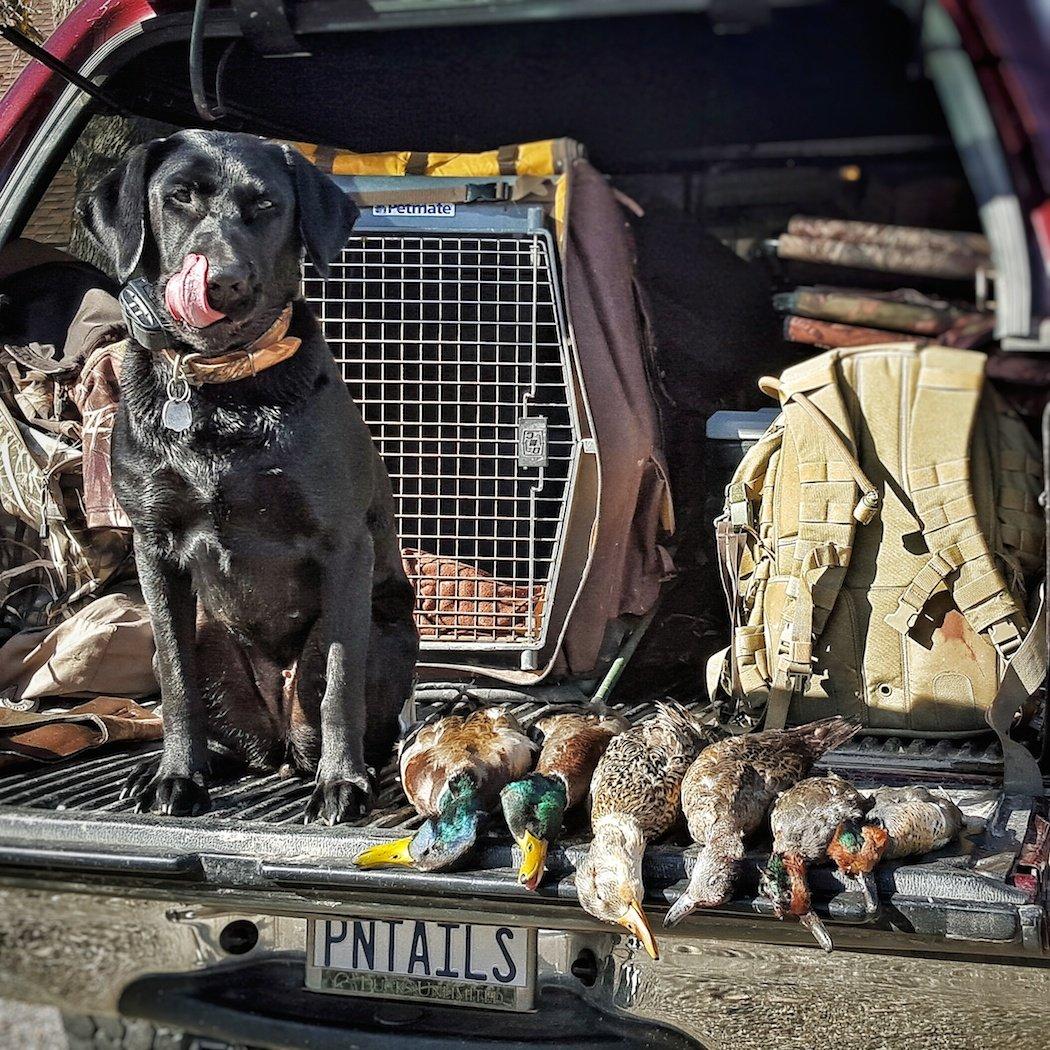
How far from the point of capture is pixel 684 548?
3441mm

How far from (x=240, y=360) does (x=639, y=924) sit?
52.3 inches

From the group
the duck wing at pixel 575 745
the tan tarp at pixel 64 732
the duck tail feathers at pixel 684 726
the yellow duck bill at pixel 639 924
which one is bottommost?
the yellow duck bill at pixel 639 924

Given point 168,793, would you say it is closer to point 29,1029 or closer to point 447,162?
point 29,1029

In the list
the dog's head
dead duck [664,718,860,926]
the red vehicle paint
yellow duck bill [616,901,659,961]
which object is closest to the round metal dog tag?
the dog's head

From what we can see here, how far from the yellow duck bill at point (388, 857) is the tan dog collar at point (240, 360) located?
98 cm

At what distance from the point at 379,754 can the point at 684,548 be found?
914 mm

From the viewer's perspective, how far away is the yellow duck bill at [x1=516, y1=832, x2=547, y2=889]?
222cm

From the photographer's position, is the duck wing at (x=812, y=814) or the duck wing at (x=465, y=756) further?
the duck wing at (x=465, y=756)

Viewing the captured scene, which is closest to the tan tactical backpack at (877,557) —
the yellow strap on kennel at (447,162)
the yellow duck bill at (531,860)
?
the yellow strap on kennel at (447,162)

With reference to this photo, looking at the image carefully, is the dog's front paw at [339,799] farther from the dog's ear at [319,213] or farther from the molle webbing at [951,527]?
the molle webbing at [951,527]

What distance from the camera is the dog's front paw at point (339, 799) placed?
263 cm

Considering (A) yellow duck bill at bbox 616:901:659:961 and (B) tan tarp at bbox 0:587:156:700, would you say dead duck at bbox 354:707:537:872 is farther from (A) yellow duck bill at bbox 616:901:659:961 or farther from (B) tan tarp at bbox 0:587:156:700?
(B) tan tarp at bbox 0:587:156:700

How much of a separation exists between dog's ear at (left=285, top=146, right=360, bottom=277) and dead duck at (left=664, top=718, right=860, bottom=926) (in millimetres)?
1231

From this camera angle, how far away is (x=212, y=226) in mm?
2645
